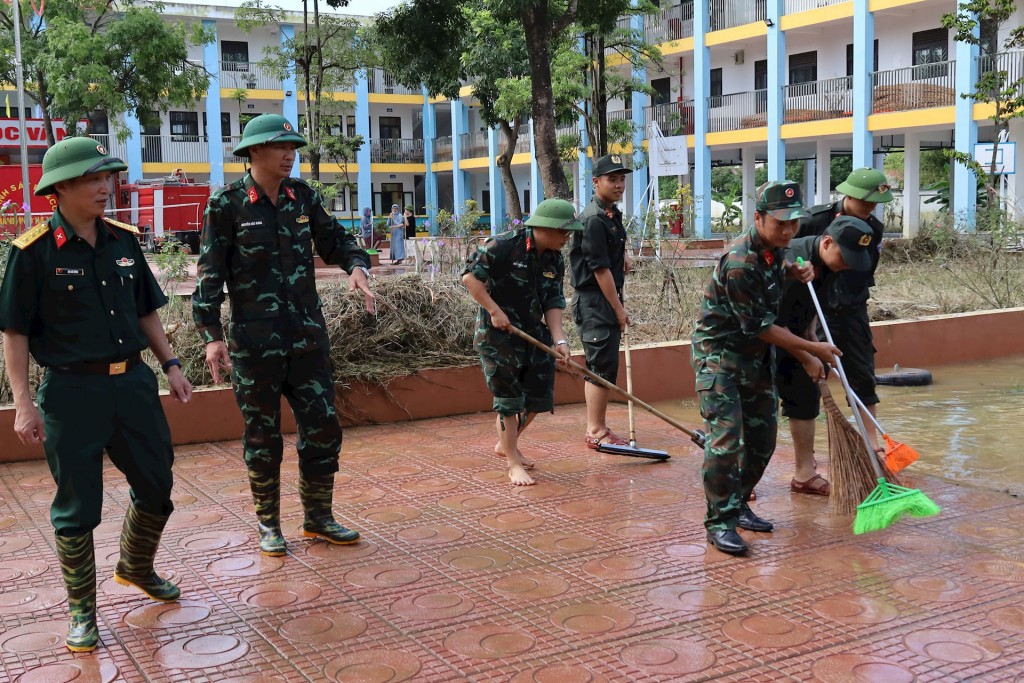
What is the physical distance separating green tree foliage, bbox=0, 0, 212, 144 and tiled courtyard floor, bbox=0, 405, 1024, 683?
1766cm

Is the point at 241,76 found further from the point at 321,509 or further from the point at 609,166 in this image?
the point at 321,509

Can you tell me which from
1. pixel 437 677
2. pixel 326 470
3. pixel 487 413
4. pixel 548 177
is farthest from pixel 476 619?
pixel 548 177

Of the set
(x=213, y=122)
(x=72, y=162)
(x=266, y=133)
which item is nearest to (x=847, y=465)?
(x=266, y=133)

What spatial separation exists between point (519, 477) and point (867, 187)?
244cm

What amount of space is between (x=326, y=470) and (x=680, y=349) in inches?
175

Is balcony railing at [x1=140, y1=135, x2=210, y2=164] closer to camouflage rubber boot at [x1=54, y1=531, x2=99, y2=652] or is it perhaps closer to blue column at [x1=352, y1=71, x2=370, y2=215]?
blue column at [x1=352, y1=71, x2=370, y2=215]

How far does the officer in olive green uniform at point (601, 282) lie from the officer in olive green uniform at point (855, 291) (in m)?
1.29

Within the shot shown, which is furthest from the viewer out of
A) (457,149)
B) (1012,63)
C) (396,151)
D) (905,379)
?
(396,151)

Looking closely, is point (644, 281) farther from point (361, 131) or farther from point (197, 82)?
point (361, 131)

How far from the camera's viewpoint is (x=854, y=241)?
5.45 meters

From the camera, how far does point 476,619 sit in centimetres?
411

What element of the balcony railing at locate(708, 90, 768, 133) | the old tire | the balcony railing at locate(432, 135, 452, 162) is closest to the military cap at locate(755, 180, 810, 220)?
the old tire

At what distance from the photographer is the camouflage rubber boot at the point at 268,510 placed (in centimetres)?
494

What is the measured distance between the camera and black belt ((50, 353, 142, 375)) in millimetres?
3850
